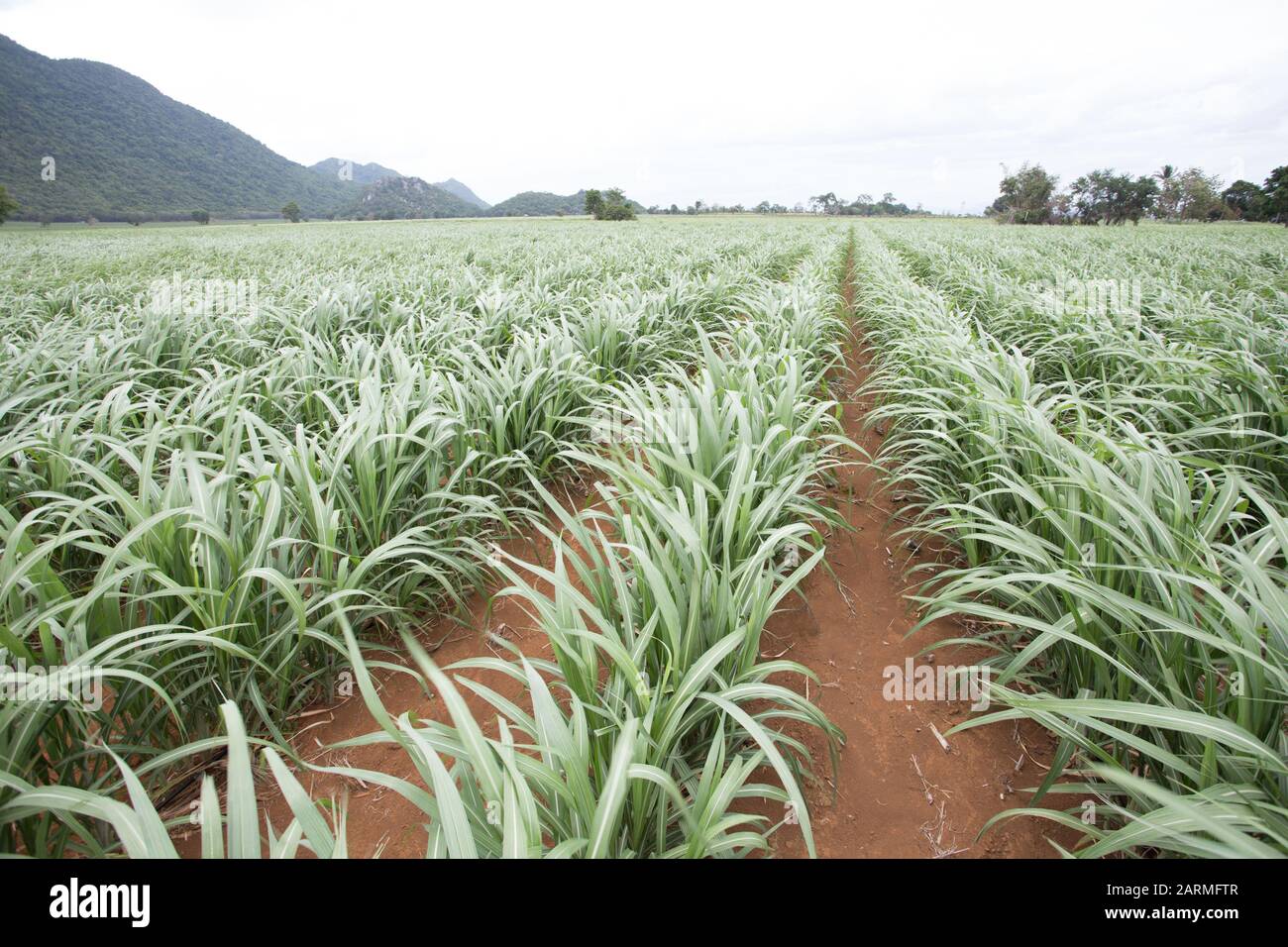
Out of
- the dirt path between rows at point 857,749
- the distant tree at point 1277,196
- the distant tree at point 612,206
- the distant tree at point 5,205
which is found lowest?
the dirt path between rows at point 857,749

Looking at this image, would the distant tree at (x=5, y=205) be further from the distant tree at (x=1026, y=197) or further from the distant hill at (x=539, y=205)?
the distant tree at (x=1026, y=197)

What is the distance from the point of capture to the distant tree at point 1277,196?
97.2 feet

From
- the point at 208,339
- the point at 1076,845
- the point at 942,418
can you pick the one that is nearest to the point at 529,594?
the point at 1076,845

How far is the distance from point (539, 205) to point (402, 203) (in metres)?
14.4

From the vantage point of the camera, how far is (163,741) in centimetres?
122

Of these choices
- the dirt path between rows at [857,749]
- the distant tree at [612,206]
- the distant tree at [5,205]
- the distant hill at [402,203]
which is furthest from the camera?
the distant hill at [402,203]

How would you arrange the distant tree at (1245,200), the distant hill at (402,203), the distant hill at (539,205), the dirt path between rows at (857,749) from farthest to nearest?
the distant hill at (539,205), the distant hill at (402,203), the distant tree at (1245,200), the dirt path between rows at (857,749)

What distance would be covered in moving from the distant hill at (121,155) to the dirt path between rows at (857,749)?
168 feet

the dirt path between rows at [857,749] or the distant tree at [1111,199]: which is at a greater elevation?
the distant tree at [1111,199]

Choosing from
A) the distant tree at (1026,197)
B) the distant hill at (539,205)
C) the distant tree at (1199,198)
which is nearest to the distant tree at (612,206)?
the distant hill at (539,205)

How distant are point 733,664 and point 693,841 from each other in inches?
17.9

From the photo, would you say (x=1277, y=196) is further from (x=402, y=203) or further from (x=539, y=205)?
(x=402, y=203)

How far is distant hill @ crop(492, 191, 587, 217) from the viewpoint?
57.6 metres
